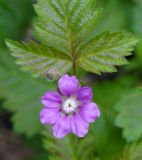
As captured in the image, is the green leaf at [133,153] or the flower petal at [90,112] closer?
the flower petal at [90,112]

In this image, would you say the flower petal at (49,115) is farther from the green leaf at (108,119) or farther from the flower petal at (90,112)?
the green leaf at (108,119)

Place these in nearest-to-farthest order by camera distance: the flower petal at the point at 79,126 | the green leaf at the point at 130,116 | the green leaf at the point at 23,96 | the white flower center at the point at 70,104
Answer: the flower petal at the point at 79,126 < the white flower center at the point at 70,104 < the green leaf at the point at 130,116 < the green leaf at the point at 23,96

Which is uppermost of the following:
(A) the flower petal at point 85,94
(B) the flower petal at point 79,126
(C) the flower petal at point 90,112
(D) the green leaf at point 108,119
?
(A) the flower petal at point 85,94

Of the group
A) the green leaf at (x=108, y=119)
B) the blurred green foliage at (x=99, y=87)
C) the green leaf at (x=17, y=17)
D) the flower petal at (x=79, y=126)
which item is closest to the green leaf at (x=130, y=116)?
the blurred green foliage at (x=99, y=87)

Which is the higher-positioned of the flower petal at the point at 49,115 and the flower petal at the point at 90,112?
the flower petal at the point at 90,112

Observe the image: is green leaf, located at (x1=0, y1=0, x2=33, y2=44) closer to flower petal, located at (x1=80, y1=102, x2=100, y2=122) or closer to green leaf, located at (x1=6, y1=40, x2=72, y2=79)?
green leaf, located at (x1=6, y1=40, x2=72, y2=79)

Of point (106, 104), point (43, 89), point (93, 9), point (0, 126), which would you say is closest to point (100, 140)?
point (106, 104)

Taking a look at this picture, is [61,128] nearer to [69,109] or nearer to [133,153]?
[69,109]

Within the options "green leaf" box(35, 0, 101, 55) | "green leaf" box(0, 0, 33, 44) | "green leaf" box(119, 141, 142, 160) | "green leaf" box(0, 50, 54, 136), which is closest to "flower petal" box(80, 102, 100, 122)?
"green leaf" box(35, 0, 101, 55)

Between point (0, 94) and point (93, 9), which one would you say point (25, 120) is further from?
point (93, 9)
